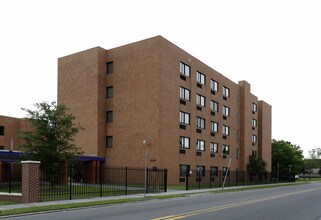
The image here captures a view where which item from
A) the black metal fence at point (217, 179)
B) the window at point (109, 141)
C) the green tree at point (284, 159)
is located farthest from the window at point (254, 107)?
the window at point (109, 141)

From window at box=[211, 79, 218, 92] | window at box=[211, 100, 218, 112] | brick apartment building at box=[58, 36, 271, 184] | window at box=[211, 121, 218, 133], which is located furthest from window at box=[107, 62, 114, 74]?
window at box=[211, 121, 218, 133]

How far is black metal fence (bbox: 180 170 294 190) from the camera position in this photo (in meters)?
39.6

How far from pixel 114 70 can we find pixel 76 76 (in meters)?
5.13

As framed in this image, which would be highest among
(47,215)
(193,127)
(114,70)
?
(114,70)

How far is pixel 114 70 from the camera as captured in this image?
43.9m

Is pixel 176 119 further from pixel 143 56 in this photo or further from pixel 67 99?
pixel 67 99

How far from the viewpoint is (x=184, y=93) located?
44.6m

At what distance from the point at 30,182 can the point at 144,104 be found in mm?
22759

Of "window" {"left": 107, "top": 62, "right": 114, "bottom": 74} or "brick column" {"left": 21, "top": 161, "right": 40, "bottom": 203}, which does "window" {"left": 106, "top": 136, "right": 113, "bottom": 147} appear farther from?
"brick column" {"left": 21, "top": 161, "right": 40, "bottom": 203}

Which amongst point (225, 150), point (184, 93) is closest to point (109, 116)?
point (184, 93)

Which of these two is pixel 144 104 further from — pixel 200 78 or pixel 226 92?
pixel 226 92

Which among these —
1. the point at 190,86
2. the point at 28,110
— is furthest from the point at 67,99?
the point at 28,110

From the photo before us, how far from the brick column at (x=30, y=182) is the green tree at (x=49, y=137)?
21.5 ft

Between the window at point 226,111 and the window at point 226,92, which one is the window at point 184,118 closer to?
the window at point 226,111
